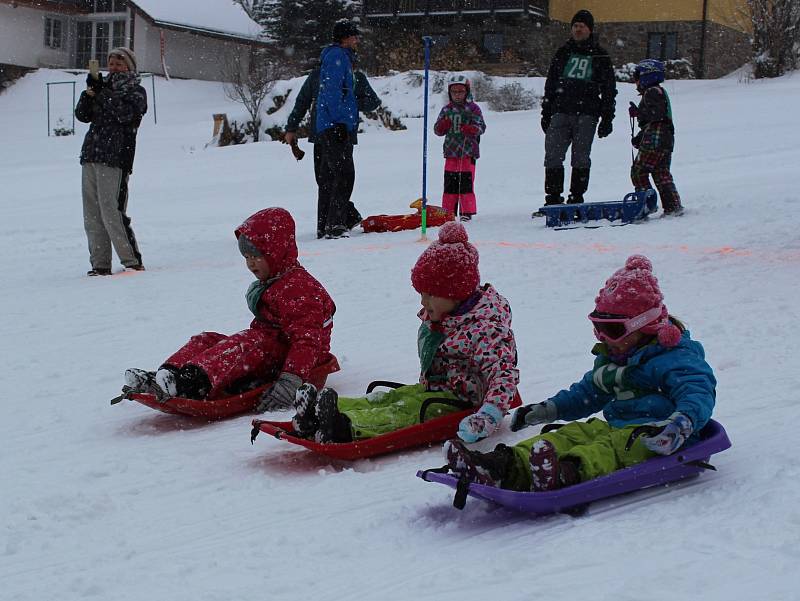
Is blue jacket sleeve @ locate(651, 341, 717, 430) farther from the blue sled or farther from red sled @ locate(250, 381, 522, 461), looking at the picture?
the blue sled

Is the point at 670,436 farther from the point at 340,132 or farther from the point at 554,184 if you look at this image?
the point at 554,184

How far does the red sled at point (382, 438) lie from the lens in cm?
338

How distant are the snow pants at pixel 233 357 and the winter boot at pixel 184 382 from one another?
2cm

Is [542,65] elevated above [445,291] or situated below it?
above

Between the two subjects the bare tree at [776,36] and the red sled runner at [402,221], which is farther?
the bare tree at [776,36]

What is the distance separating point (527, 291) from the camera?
646 cm

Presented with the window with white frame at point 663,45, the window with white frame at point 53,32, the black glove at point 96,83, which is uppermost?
the window with white frame at point 53,32

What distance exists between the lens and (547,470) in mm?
2795

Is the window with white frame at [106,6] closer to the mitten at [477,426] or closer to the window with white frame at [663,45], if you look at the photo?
the window with white frame at [663,45]

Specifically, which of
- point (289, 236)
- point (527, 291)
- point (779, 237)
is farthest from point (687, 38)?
point (289, 236)

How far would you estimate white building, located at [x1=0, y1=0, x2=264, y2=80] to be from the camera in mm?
33594

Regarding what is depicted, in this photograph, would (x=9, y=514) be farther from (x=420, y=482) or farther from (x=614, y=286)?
(x=614, y=286)

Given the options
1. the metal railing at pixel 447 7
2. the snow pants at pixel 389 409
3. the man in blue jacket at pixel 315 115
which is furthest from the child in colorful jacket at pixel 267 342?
the metal railing at pixel 447 7

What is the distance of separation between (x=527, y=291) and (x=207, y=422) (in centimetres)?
287
